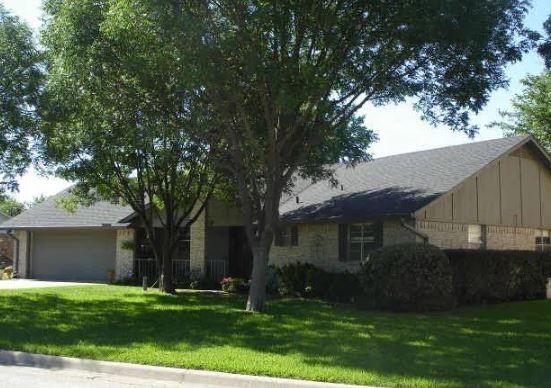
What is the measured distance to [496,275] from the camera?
19.6m

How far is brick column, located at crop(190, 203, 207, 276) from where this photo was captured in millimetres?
26281

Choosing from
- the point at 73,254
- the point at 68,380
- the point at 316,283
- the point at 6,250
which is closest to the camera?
the point at 68,380

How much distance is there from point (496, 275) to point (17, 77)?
598 inches

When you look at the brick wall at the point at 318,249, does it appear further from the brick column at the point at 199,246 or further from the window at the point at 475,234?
the brick column at the point at 199,246

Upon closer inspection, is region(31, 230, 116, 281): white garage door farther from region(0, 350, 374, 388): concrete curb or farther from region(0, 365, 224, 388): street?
region(0, 365, 224, 388): street

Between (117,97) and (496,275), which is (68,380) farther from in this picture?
(496,275)

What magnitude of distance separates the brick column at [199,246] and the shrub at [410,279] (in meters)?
10.5

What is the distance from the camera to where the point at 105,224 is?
28.1m

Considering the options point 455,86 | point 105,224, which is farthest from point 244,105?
point 105,224

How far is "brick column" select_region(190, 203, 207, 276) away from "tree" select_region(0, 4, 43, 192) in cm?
911

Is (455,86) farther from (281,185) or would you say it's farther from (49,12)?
(49,12)

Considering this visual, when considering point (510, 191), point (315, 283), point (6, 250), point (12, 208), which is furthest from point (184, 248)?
point (12, 208)

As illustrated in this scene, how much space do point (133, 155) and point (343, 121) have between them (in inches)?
303

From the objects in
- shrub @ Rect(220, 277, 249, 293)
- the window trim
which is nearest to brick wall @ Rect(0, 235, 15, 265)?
shrub @ Rect(220, 277, 249, 293)
